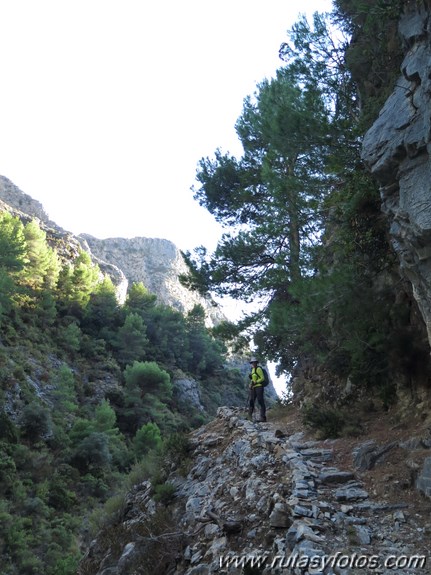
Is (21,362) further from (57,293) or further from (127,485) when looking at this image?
(127,485)

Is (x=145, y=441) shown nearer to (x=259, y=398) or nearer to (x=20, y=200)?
(x=259, y=398)

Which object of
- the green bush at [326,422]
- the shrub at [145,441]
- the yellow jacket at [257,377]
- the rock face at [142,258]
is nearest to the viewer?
the green bush at [326,422]

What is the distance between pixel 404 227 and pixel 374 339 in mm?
2475

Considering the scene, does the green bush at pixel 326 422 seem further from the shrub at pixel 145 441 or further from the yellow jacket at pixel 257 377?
the shrub at pixel 145 441

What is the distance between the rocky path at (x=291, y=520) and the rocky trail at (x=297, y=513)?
1 cm

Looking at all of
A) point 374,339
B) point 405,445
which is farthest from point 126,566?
point 374,339

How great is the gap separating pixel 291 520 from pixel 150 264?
98051 millimetres

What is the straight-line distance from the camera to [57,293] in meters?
42.2

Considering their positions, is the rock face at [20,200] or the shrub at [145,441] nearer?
the shrub at [145,441]

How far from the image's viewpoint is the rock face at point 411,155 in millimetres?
6258

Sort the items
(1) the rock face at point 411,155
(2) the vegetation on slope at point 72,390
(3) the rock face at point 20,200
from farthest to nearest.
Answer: (3) the rock face at point 20,200 → (2) the vegetation on slope at point 72,390 → (1) the rock face at point 411,155

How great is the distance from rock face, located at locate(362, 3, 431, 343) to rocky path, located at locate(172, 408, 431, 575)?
262cm

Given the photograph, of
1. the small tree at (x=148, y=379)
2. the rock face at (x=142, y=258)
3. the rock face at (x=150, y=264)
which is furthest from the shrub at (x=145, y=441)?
the rock face at (x=150, y=264)

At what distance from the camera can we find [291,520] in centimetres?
531
